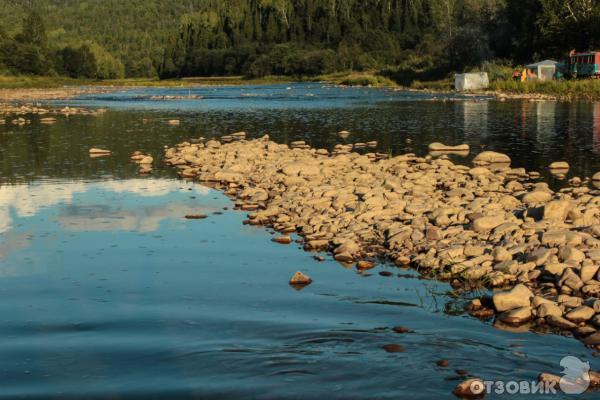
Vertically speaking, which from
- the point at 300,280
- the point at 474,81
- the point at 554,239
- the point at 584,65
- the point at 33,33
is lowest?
the point at 300,280

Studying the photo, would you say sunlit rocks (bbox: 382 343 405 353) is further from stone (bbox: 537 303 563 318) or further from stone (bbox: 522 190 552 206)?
stone (bbox: 522 190 552 206)

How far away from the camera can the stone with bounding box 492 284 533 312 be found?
1068 cm

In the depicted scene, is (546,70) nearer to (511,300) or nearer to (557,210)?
(557,210)

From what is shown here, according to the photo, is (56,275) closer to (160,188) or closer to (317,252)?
(317,252)

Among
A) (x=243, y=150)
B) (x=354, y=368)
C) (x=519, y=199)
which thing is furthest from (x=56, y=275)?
(x=243, y=150)

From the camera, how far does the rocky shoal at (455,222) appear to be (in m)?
11.0

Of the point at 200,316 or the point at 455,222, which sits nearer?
the point at 200,316

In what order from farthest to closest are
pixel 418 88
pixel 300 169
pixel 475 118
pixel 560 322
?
1. pixel 418 88
2. pixel 475 118
3. pixel 300 169
4. pixel 560 322

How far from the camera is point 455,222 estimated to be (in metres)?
15.2

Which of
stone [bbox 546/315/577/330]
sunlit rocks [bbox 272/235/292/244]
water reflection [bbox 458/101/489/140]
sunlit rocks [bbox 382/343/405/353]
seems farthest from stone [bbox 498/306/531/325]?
water reflection [bbox 458/101/489/140]

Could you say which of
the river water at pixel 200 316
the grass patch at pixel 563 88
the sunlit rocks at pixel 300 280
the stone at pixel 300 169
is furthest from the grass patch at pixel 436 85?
the sunlit rocks at pixel 300 280

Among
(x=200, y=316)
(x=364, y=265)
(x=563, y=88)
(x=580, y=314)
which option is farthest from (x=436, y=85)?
(x=200, y=316)

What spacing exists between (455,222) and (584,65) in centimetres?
6958

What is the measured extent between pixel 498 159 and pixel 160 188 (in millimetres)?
11717
